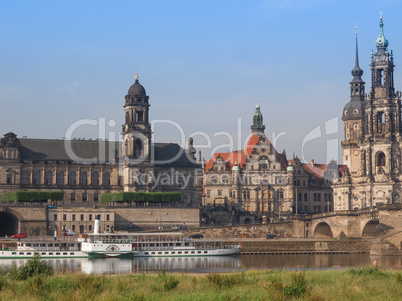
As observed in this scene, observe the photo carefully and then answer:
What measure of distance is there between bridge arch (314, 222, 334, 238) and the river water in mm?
19709

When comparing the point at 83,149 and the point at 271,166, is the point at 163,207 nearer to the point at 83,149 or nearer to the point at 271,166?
the point at 83,149

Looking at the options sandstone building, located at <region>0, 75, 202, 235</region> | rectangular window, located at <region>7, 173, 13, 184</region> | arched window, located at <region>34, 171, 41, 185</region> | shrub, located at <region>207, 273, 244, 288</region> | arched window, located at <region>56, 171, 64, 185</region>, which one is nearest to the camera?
shrub, located at <region>207, 273, 244, 288</region>

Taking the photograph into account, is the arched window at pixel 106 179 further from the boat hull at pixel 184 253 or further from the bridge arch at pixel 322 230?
the boat hull at pixel 184 253

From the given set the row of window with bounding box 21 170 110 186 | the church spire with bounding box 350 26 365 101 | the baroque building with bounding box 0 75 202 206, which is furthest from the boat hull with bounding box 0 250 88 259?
the church spire with bounding box 350 26 365 101

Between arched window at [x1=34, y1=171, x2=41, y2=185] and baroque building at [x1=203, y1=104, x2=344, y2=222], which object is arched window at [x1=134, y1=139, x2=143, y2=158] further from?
baroque building at [x1=203, y1=104, x2=344, y2=222]

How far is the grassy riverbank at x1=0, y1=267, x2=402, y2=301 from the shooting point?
141 ft

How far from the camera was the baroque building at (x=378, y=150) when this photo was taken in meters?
130

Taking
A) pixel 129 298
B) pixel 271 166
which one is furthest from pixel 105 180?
pixel 129 298

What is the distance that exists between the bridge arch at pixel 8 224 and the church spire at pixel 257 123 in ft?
179

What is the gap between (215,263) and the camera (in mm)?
80750

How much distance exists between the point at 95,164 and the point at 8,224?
16.7m

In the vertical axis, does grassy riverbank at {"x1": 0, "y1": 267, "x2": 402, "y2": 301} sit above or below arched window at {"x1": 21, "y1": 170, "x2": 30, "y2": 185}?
below

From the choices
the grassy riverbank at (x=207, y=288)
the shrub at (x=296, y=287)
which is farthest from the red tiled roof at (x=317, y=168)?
the shrub at (x=296, y=287)

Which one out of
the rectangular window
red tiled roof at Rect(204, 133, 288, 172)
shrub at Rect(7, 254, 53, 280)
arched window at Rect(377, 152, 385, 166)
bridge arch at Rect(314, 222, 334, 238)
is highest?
red tiled roof at Rect(204, 133, 288, 172)
